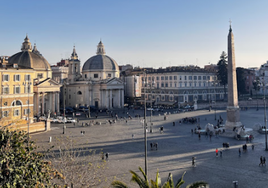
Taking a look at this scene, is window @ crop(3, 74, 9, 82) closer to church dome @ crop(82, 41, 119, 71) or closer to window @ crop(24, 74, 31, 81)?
window @ crop(24, 74, 31, 81)

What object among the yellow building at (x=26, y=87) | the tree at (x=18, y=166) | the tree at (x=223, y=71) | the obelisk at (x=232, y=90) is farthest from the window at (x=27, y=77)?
the tree at (x=223, y=71)

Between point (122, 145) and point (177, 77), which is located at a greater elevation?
point (177, 77)

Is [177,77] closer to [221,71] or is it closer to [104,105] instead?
[221,71]

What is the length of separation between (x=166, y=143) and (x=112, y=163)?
8130 mm

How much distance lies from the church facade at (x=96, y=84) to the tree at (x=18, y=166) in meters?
53.2

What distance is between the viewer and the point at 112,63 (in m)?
67.1

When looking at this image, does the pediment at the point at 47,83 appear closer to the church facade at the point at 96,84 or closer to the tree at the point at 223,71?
the church facade at the point at 96,84

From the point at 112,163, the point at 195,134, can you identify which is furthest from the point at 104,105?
the point at 112,163

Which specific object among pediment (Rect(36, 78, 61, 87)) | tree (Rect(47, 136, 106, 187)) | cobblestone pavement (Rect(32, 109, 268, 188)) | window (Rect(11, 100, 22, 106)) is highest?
pediment (Rect(36, 78, 61, 87))

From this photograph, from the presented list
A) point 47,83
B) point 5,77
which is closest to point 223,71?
point 47,83

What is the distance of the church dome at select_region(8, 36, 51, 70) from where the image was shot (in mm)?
49031

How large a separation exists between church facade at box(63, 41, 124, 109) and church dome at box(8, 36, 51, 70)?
9945 mm

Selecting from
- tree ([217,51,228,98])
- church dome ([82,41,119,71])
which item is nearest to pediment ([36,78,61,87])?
church dome ([82,41,119,71])

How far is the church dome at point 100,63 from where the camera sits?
64.9m
